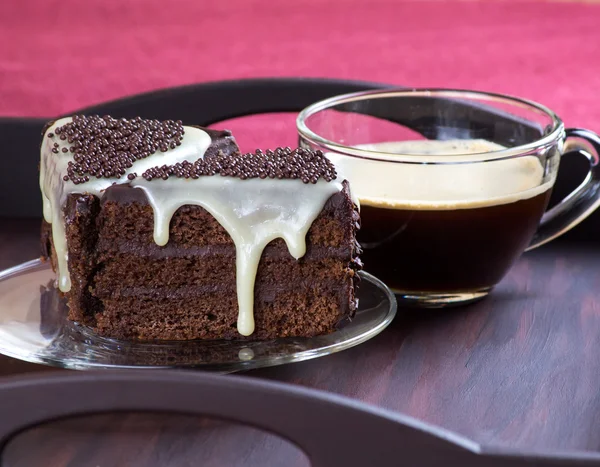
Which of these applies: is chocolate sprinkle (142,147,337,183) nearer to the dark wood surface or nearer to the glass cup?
the glass cup

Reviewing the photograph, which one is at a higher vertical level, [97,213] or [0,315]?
[97,213]

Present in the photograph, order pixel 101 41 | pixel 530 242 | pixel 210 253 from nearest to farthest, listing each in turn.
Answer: pixel 210 253 < pixel 530 242 < pixel 101 41

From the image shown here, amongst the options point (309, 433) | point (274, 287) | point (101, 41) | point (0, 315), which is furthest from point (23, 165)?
point (101, 41)

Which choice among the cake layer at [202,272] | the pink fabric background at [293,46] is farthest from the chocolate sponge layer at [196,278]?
the pink fabric background at [293,46]

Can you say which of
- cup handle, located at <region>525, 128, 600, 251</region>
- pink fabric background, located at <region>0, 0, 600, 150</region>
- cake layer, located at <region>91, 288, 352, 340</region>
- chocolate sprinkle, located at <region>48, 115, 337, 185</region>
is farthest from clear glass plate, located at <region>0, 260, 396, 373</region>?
pink fabric background, located at <region>0, 0, 600, 150</region>

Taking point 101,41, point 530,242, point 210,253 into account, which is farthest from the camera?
point 101,41

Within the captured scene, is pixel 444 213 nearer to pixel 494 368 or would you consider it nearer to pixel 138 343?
pixel 494 368

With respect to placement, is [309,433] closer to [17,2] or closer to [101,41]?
[101,41]

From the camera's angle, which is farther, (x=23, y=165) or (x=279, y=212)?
(x=23, y=165)
